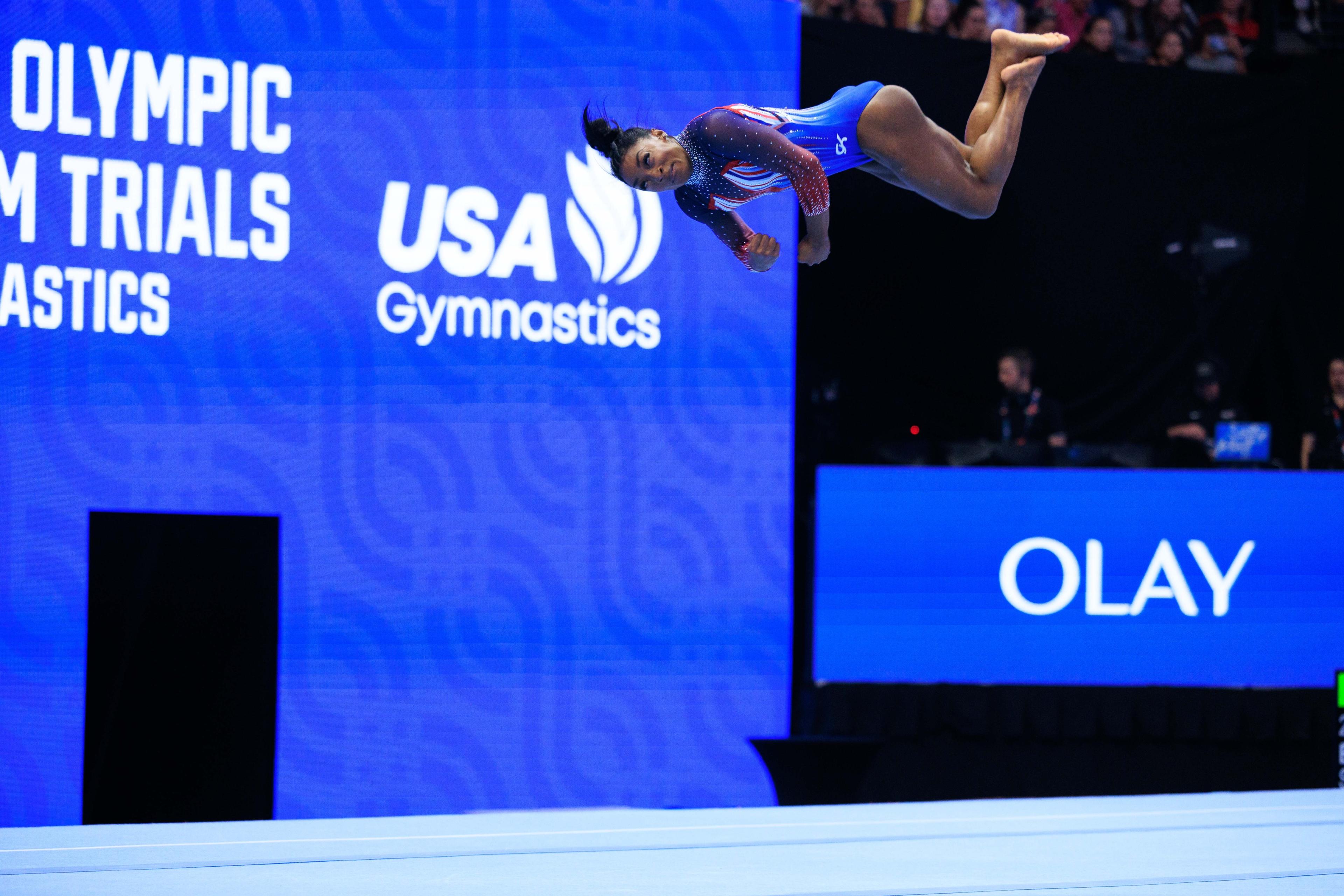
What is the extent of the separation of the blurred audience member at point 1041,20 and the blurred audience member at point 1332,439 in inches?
84.9

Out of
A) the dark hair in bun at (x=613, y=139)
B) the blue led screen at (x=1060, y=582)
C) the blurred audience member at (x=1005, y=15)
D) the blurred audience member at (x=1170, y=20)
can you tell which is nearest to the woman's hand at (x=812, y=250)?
the dark hair in bun at (x=613, y=139)

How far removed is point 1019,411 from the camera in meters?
5.67

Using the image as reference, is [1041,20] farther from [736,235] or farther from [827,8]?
[736,235]

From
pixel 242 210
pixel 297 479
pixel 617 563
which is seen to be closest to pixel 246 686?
pixel 297 479

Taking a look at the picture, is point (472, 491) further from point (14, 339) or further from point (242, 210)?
point (14, 339)

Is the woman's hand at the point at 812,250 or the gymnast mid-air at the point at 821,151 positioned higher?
the gymnast mid-air at the point at 821,151

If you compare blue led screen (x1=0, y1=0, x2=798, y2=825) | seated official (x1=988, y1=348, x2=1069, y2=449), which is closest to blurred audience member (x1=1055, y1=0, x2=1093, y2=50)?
seated official (x1=988, y1=348, x2=1069, y2=449)

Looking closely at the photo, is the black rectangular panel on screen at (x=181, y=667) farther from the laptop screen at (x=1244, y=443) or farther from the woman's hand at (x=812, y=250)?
the laptop screen at (x=1244, y=443)

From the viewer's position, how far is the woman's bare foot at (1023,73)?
3281mm

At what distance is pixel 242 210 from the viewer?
15.5 ft

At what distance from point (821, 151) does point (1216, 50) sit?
4.51m

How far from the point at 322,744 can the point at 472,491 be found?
1.14 meters

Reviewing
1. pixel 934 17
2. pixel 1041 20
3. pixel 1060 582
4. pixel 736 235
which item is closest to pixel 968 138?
pixel 736 235

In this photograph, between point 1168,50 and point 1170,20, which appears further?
point 1170,20
